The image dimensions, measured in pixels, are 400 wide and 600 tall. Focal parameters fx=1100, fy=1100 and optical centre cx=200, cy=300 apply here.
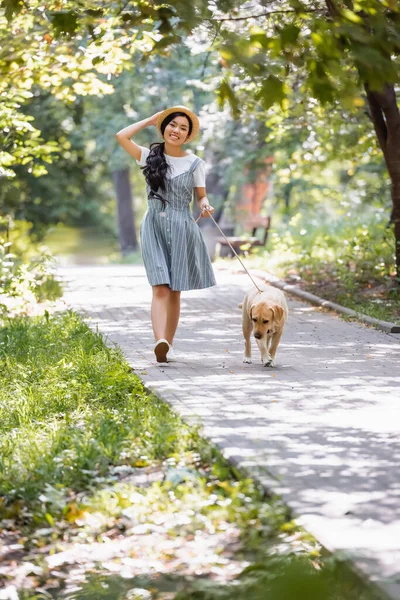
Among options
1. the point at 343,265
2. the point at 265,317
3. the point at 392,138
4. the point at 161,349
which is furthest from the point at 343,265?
the point at 265,317

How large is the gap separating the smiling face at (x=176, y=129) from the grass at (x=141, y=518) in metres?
2.84

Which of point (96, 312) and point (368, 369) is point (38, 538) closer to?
point (368, 369)

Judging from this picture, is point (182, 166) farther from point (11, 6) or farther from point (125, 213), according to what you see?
point (125, 213)

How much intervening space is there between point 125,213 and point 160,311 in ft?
101

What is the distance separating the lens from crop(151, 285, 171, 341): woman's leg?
980cm

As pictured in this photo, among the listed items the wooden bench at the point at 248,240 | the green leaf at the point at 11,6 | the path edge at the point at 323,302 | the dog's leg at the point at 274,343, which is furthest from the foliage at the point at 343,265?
the green leaf at the point at 11,6

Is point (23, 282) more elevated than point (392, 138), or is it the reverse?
point (392, 138)

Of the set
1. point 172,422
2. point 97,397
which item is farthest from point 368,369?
point 172,422

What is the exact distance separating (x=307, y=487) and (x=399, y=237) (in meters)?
9.67

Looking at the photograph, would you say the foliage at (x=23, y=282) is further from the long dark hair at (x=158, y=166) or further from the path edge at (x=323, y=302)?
the long dark hair at (x=158, y=166)

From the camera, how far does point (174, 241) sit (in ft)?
32.7

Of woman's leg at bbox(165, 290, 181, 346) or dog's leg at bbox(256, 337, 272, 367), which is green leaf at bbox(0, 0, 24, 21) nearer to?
woman's leg at bbox(165, 290, 181, 346)

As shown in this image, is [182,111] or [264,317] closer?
[264,317]

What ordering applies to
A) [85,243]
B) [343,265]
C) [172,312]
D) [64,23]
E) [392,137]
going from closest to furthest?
1. [64,23]
2. [172,312]
3. [392,137]
4. [343,265]
5. [85,243]
